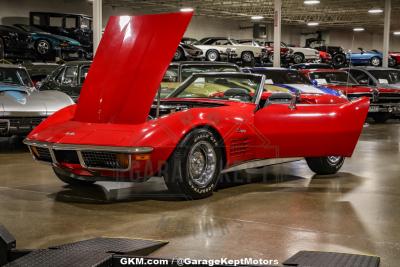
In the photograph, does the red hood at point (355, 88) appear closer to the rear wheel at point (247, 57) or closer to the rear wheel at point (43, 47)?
the rear wheel at point (43, 47)

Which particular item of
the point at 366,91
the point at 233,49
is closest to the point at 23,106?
the point at 366,91

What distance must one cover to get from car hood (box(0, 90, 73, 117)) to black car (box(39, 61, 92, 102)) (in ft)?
5.92

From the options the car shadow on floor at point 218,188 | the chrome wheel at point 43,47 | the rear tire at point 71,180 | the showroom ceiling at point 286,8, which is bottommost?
the car shadow on floor at point 218,188

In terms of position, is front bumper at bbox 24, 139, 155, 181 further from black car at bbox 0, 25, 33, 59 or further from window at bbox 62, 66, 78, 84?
black car at bbox 0, 25, 33, 59

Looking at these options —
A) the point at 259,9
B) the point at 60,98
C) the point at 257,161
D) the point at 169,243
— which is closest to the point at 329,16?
the point at 259,9

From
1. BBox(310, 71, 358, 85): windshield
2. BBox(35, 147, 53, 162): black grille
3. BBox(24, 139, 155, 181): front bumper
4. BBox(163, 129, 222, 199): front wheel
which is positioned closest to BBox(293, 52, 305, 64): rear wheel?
BBox(310, 71, 358, 85): windshield

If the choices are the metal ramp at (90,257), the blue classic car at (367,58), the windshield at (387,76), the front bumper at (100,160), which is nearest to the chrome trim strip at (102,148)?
the front bumper at (100,160)

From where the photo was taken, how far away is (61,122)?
600 cm

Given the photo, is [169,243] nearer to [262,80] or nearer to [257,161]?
[257,161]

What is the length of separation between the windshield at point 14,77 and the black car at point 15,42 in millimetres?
8397

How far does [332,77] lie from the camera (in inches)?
601

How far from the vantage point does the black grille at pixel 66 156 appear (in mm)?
5516

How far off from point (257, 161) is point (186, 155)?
1116 millimetres

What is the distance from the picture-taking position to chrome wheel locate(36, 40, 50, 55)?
19.2 meters
